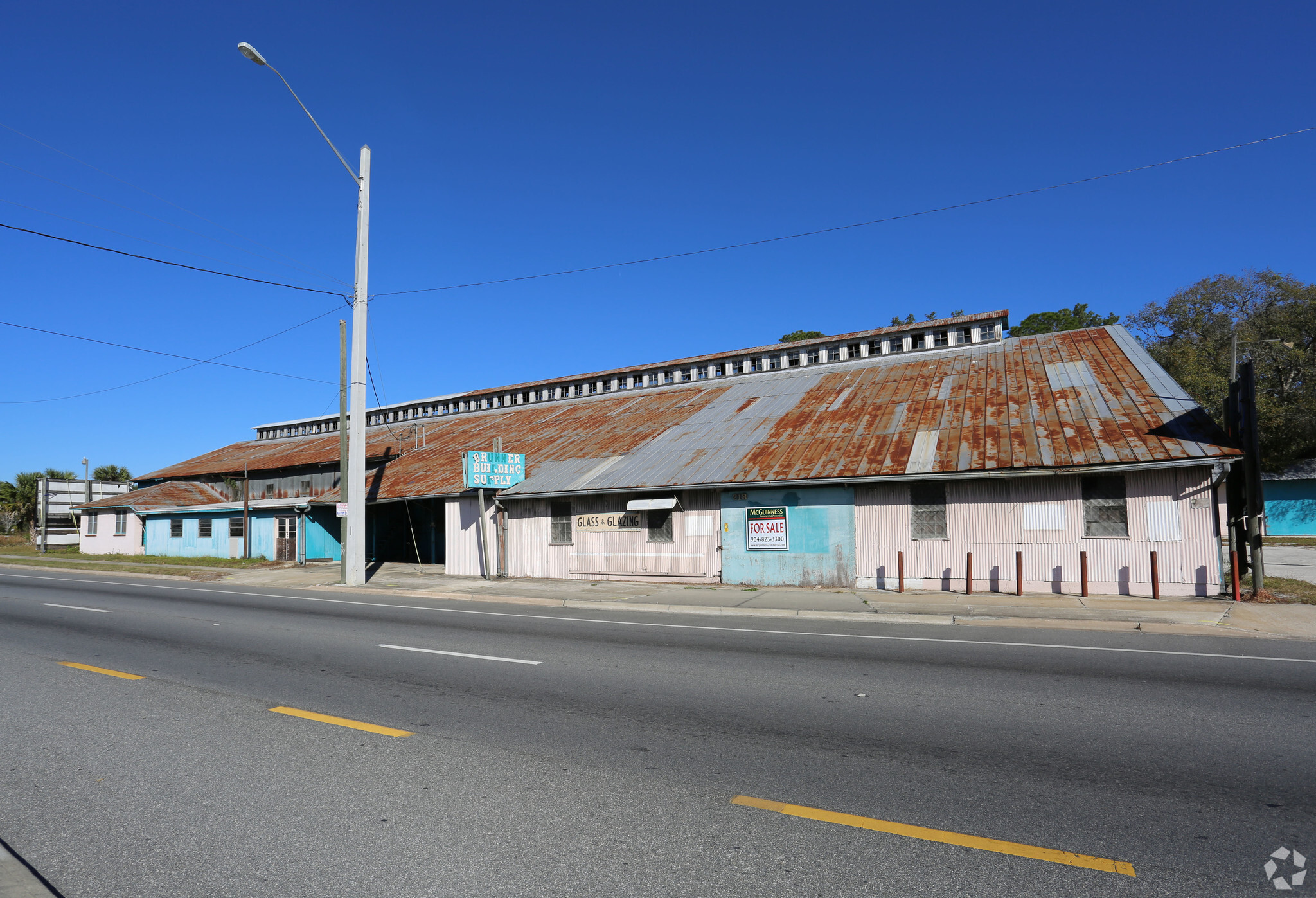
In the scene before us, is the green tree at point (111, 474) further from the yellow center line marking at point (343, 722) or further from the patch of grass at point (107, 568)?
the yellow center line marking at point (343, 722)

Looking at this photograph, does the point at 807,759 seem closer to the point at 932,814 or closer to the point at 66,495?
the point at 932,814

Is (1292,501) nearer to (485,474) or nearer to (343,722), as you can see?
(485,474)

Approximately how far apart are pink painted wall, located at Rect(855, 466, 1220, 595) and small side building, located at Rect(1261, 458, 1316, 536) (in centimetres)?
3139

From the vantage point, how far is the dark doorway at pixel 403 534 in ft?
101

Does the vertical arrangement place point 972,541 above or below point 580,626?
above

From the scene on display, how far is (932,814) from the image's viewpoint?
4484mm

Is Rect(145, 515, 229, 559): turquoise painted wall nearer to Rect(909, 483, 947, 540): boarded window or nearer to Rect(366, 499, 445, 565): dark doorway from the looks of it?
Rect(366, 499, 445, 565): dark doorway

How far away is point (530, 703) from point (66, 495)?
6121cm

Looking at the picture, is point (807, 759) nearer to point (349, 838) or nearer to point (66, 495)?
point (349, 838)

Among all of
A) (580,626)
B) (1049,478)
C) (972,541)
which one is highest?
(1049,478)

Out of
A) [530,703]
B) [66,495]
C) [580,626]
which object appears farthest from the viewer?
[66,495]

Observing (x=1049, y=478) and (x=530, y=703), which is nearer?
(x=530, y=703)

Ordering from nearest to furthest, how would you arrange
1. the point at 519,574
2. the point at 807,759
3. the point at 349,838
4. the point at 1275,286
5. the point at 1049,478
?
the point at 349,838, the point at 807,759, the point at 1049,478, the point at 519,574, the point at 1275,286

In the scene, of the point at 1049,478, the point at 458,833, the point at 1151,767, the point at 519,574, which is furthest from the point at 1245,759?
the point at 519,574
